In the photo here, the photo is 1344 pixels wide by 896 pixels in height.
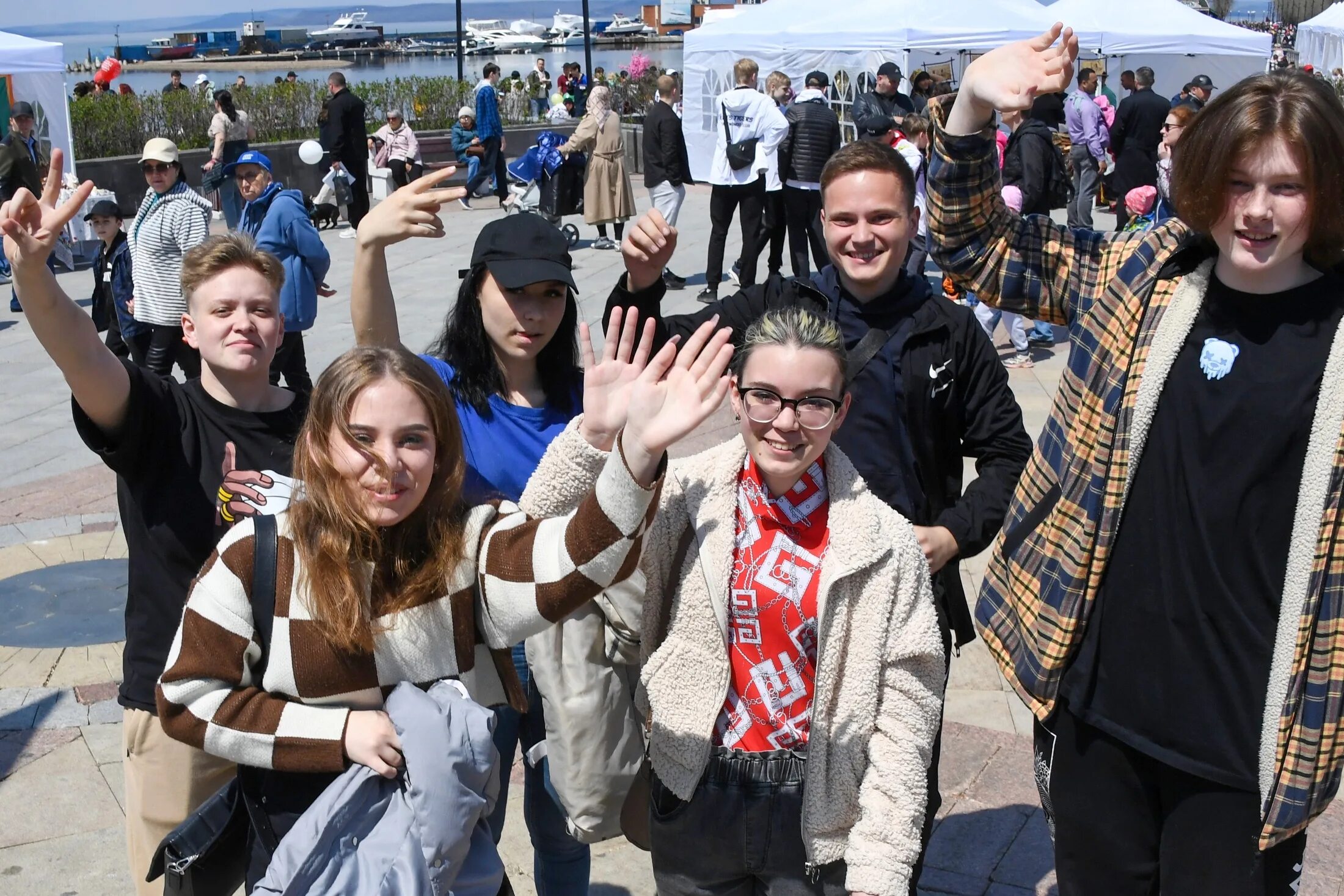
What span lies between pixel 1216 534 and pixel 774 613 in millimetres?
774

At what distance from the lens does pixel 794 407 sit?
2.30m

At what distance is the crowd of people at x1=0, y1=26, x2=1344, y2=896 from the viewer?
6.51 ft

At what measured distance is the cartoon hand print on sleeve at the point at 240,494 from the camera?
2.52m

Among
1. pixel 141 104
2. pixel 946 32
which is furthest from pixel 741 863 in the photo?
pixel 141 104

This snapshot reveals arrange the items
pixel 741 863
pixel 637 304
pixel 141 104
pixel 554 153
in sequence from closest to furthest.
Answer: pixel 741 863 → pixel 637 304 → pixel 554 153 → pixel 141 104

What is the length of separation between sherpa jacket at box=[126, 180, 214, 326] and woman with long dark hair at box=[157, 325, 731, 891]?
5017 mm

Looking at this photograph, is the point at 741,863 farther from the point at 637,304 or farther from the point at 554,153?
the point at 554,153

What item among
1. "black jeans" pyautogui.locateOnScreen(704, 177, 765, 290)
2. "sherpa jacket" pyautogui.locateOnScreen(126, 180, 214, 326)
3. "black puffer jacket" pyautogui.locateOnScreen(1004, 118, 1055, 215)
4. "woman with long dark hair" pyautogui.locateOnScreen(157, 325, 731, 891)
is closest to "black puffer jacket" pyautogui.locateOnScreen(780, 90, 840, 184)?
"black jeans" pyautogui.locateOnScreen(704, 177, 765, 290)

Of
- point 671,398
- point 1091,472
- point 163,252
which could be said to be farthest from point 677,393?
point 163,252

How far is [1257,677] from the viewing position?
6.72 feet

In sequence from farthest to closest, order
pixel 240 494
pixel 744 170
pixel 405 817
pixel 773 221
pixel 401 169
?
1. pixel 401 169
2. pixel 773 221
3. pixel 744 170
4. pixel 240 494
5. pixel 405 817

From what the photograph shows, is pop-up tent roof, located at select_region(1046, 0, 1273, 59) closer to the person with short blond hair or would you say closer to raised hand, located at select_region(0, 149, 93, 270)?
the person with short blond hair

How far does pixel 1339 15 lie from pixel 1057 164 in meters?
18.7

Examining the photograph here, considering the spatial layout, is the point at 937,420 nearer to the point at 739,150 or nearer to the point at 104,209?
the point at 104,209
